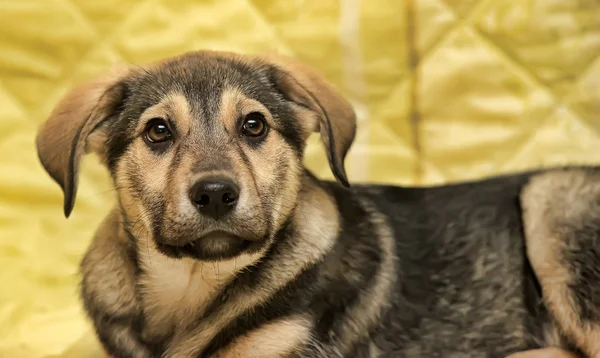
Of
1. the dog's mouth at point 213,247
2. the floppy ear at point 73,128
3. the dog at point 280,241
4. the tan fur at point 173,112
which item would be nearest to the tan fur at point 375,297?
the dog at point 280,241

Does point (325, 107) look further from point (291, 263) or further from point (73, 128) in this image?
point (73, 128)

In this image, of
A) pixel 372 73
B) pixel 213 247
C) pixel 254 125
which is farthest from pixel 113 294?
pixel 372 73

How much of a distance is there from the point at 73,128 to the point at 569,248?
4.95 ft

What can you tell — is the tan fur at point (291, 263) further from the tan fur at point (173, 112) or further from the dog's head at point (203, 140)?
the tan fur at point (173, 112)

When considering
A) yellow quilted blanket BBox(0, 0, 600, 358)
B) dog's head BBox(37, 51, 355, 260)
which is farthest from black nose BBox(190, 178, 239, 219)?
yellow quilted blanket BBox(0, 0, 600, 358)

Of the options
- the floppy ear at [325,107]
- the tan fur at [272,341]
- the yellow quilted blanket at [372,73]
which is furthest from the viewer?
the yellow quilted blanket at [372,73]

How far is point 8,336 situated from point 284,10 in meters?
1.67

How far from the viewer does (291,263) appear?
1.91 metres

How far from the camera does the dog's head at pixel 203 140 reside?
1695 millimetres

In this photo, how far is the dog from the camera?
1778 mm

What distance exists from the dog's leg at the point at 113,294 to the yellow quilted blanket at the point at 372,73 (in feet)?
2.59

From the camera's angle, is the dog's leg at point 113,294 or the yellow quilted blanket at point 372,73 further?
the yellow quilted blanket at point 372,73

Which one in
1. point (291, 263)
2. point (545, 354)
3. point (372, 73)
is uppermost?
point (372, 73)

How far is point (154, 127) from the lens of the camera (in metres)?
1.84
